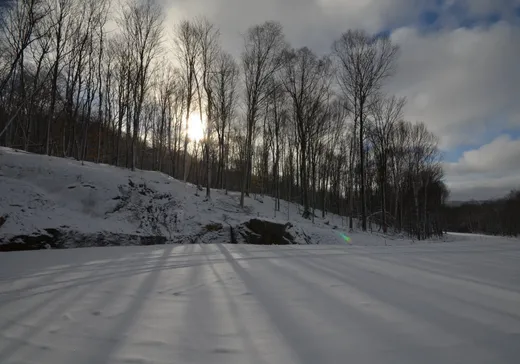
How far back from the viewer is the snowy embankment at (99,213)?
8.94 m

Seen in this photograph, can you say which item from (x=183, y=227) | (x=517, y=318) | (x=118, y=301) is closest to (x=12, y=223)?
(x=183, y=227)

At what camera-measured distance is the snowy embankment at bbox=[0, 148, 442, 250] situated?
352 inches

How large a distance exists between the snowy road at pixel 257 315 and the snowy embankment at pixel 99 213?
4.26 metres

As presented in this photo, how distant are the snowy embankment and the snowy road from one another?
4.26 meters

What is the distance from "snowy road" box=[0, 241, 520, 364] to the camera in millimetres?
2229

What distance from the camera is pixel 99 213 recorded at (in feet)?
35.3

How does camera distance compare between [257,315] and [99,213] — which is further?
[99,213]

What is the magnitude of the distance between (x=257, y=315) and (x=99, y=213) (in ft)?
32.4

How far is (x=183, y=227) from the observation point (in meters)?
12.2

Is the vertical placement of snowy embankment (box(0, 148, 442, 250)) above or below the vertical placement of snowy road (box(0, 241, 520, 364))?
above

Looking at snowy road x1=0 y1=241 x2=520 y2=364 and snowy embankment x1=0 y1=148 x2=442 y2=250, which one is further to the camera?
snowy embankment x1=0 y1=148 x2=442 y2=250

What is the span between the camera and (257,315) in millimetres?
3010

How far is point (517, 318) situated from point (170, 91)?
28.7 metres

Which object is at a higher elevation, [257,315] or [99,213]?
[99,213]
